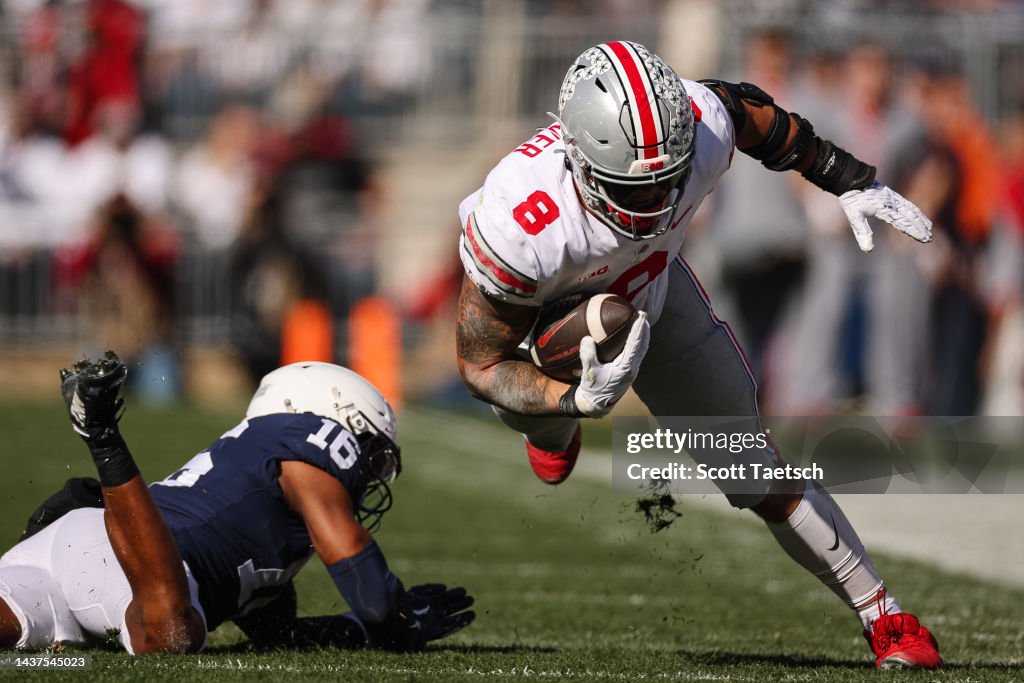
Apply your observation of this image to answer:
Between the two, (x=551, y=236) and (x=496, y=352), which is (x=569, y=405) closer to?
(x=496, y=352)

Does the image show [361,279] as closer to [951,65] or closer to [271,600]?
[951,65]

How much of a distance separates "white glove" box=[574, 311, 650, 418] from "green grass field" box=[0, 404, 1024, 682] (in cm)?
72

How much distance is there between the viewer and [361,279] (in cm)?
1389

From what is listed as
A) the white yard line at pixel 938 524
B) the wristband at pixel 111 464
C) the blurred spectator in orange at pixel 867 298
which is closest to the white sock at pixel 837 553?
the wristband at pixel 111 464

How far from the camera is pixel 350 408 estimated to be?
179 inches

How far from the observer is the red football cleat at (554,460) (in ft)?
17.0

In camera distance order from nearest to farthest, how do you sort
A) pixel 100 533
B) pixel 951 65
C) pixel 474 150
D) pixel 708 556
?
pixel 100 533, pixel 708 556, pixel 951 65, pixel 474 150

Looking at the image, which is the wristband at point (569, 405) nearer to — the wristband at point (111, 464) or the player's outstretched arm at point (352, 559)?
the player's outstretched arm at point (352, 559)

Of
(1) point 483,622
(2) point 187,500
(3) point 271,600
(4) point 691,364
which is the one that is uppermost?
(4) point 691,364

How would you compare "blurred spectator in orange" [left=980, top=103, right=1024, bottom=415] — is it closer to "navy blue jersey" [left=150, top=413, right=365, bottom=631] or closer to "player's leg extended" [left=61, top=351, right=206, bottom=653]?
"navy blue jersey" [left=150, top=413, right=365, bottom=631]

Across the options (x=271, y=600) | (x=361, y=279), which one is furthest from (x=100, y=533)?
(x=361, y=279)

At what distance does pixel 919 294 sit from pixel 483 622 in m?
6.92

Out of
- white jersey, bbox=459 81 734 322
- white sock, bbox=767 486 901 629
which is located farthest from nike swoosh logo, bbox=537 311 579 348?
white sock, bbox=767 486 901 629

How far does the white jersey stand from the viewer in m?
4.19
